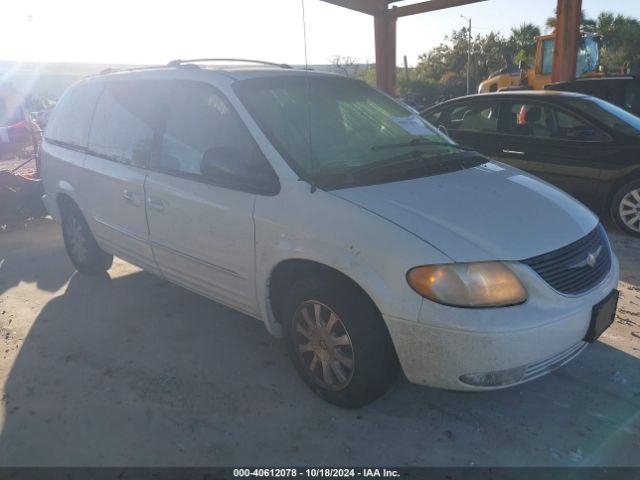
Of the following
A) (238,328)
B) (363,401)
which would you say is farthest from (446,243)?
(238,328)

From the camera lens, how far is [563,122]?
5863 millimetres

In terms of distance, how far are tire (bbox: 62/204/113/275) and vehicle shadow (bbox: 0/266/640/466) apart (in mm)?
1152

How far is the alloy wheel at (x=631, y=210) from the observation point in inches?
213

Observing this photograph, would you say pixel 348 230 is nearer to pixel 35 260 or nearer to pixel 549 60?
pixel 35 260

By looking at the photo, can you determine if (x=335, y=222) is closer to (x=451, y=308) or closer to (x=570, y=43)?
(x=451, y=308)

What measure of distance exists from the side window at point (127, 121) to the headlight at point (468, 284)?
7.07 ft

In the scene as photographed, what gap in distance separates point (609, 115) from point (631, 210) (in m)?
1.11

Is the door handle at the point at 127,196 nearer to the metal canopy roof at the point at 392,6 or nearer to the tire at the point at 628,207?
the tire at the point at 628,207

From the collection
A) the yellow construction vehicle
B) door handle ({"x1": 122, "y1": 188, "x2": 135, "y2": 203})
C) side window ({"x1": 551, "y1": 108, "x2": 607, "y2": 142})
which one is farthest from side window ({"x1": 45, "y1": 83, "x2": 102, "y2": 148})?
the yellow construction vehicle

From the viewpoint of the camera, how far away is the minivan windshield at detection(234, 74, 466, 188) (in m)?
2.86

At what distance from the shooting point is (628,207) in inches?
215

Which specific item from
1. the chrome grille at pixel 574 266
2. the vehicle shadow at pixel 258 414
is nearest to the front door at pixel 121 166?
the vehicle shadow at pixel 258 414

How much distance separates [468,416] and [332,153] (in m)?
1.58

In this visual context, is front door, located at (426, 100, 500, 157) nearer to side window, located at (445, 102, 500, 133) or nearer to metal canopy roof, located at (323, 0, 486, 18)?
side window, located at (445, 102, 500, 133)
